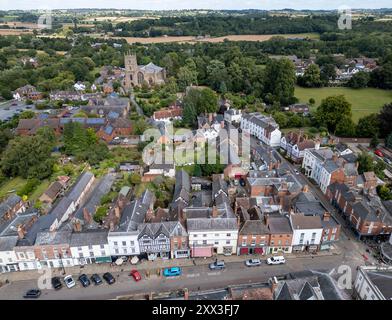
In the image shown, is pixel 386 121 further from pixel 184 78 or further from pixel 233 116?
pixel 184 78

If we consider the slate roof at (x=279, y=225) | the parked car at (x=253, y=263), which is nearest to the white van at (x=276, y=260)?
the parked car at (x=253, y=263)

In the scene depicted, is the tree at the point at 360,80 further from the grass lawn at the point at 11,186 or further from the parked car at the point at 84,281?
the parked car at the point at 84,281

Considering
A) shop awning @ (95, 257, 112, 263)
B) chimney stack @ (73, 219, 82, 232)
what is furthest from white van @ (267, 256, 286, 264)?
chimney stack @ (73, 219, 82, 232)

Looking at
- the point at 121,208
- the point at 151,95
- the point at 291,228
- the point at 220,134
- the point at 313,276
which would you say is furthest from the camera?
the point at 151,95

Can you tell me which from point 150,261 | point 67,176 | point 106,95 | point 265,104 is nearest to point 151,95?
point 106,95

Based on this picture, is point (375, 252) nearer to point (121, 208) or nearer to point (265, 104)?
point (121, 208)
